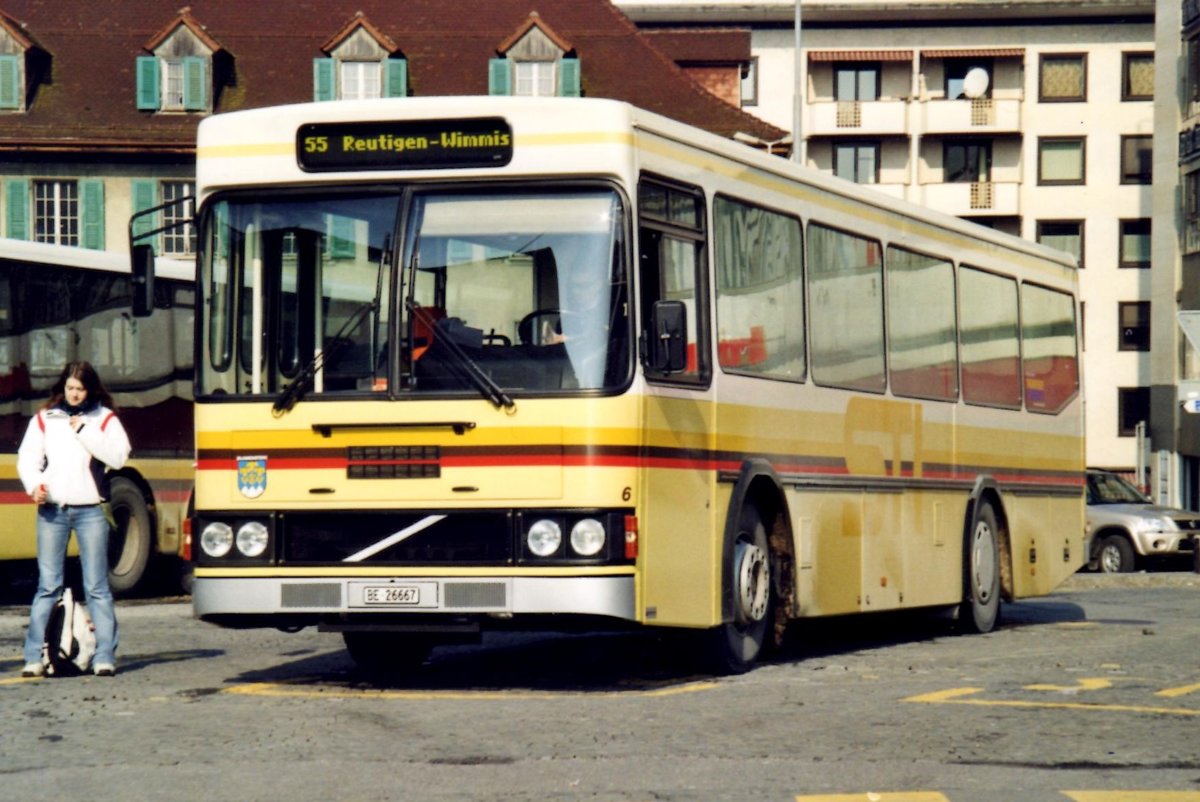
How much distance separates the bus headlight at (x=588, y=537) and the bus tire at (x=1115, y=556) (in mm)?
24743

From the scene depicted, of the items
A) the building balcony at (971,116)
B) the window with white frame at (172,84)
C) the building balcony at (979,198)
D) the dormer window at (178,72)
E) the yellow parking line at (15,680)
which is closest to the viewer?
the yellow parking line at (15,680)

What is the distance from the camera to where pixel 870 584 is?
15195 mm

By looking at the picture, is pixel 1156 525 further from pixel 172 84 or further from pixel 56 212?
pixel 56 212

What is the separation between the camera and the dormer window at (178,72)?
5109 cm

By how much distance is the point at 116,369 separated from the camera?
71.8 feet

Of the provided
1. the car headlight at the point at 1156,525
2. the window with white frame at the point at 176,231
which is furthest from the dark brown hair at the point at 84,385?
the window with white frame at the point at 176,231

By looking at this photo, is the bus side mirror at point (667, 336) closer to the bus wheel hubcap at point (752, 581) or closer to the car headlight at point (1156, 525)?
the bus wheel hubcap at point (752, 581)

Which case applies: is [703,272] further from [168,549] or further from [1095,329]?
[1095,329]

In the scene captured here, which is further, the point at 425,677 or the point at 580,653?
the point at 580,653

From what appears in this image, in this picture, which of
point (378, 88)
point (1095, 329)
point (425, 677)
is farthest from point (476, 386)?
point (1095, 329)

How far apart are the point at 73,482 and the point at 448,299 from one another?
3033 mm

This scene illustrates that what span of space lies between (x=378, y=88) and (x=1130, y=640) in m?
38.0

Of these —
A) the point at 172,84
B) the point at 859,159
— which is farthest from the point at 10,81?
the point at 859,159

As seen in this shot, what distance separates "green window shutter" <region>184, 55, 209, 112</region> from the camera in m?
51.2
